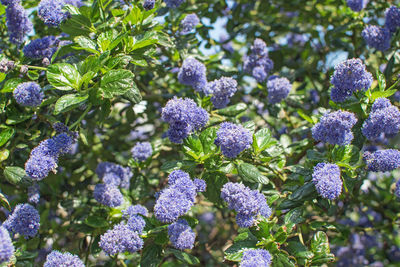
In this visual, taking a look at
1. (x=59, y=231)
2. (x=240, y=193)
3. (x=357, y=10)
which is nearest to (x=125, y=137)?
(x=59, y=231)

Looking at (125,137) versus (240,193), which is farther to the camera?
(125,137)

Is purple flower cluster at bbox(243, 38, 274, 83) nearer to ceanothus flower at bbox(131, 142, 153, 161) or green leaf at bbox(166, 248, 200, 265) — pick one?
ceanothus flower at bbox(131, 142, 153, 161)

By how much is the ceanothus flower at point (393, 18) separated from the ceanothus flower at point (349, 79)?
0.93 metres

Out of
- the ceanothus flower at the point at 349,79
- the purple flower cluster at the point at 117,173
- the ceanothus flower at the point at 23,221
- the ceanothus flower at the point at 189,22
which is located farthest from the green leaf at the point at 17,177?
the ceanothus flower at the point at 349,79

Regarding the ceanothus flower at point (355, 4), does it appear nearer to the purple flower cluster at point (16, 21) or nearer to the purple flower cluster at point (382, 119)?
the purple flower cluster at point (382, 119)

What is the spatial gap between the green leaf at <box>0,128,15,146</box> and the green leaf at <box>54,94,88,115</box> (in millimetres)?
523

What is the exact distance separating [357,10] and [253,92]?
107cm

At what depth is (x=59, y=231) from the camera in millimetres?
2986

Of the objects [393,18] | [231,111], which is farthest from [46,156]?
[393,18]

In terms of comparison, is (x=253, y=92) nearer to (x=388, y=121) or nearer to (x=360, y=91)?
(x=360, y=91)

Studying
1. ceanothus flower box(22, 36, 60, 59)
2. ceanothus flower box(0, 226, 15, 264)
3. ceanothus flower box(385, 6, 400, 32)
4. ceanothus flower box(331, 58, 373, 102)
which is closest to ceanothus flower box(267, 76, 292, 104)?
ceanothus flower box(331, 58, 373, 102)

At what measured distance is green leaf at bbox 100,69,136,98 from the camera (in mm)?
2078

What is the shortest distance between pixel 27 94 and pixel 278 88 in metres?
1.75

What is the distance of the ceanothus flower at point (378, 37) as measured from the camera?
9.55 feet
